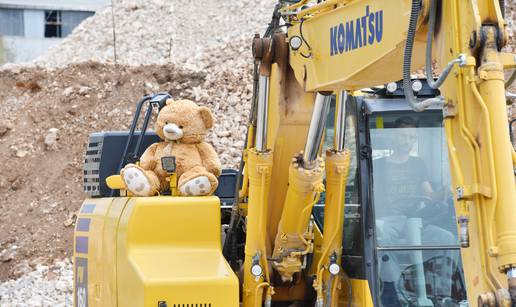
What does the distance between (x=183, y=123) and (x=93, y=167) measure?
1216 mm

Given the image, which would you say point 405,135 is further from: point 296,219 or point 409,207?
point 296,219

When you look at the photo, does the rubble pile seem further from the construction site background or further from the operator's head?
the operator's head

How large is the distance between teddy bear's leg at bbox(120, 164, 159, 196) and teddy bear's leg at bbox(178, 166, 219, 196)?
19 centimetres

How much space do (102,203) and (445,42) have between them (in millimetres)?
3505

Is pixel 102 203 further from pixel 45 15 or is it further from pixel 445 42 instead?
pixel 45 15

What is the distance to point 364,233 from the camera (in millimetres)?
6148

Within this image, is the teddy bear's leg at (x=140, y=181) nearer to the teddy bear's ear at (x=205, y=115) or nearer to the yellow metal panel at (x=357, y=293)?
the teddy bear's ear at (x=205, y=115)

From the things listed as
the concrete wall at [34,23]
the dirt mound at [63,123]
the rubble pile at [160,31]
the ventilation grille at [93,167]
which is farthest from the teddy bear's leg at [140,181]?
the concrete wall at [34,23]

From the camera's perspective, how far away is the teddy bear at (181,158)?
6520 millimetres

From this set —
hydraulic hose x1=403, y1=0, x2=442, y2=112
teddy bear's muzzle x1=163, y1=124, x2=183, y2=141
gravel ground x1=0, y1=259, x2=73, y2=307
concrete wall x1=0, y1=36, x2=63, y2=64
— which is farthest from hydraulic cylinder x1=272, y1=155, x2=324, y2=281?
concrete wall x1=0, y1=36, x2=63, y2=64

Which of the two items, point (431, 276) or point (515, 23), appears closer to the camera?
point (431, 276)

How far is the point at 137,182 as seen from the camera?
657 centimetres

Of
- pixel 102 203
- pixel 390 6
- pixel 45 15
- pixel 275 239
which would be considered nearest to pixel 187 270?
pixel 275 239

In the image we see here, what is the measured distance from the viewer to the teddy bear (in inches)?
257
